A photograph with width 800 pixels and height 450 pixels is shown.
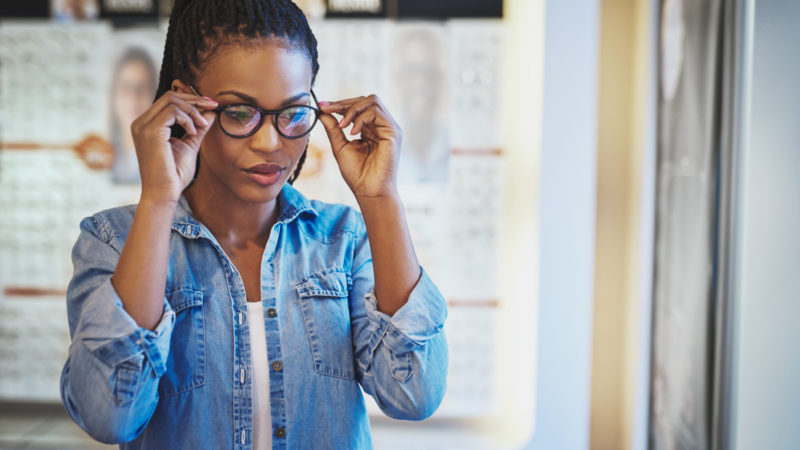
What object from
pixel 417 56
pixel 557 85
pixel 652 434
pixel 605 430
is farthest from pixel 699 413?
pixel 417 56

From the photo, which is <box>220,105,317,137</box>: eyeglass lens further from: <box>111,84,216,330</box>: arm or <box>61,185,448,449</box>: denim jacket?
<box>61,185,448,449</box>: denim jacket

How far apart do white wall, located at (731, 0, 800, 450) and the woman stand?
1.06 metres

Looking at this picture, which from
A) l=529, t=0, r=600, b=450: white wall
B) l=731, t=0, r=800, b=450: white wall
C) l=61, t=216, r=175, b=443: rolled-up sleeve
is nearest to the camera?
l=61, t=216, r=175, b=443: rolled-up sleeve

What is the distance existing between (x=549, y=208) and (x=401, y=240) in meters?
1.29

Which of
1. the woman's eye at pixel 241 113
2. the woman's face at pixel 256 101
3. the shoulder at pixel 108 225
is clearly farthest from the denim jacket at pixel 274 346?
the woman's eye at pixel 241 113

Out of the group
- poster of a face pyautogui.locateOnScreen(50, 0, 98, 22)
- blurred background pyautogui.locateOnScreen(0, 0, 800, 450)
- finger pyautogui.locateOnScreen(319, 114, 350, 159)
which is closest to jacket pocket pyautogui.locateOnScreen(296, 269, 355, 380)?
finger pyautogui.locateOnScreen(319, 114, 350, 159)

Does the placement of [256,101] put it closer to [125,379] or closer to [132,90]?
[125,379]

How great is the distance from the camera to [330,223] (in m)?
1.30

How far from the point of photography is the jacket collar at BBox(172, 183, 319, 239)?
1.16 m

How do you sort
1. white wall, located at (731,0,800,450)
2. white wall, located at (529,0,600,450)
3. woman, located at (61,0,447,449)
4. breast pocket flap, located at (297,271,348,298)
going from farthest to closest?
white wall, located at (529,0,600,450)
white wall, located at (731,0,800,450)
breast pocket flap, located at (297,271,348,298)
woman, located at (61,0,447,449)

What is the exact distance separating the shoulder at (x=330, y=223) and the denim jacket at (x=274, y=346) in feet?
0.15

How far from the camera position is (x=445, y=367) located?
1174 mm

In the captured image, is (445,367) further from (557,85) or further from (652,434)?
(652,434)

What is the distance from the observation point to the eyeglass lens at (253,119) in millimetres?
Result: 1105
